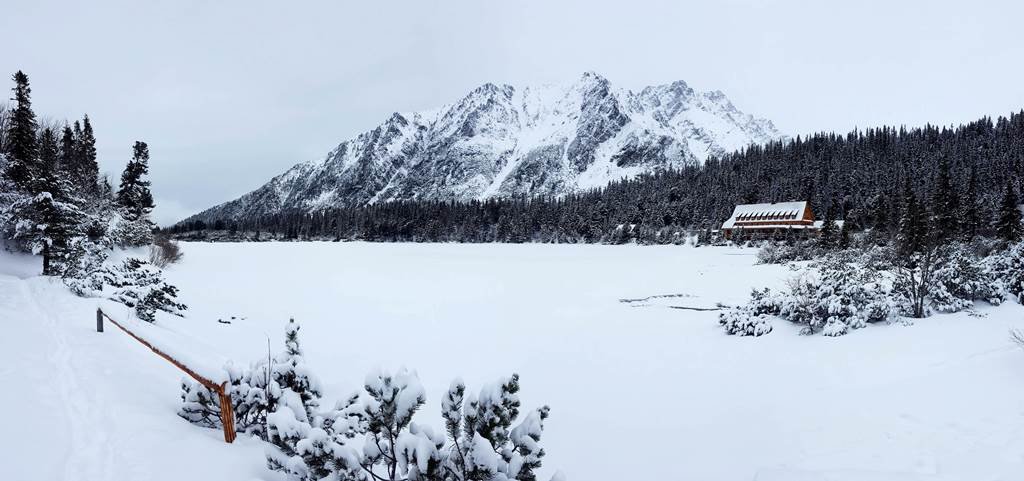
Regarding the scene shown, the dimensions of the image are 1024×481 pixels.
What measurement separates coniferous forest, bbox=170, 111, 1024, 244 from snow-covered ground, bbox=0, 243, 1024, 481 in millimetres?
67494

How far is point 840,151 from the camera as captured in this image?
12912 centimetres

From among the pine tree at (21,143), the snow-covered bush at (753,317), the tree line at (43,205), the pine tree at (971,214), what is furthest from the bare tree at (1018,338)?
the pine tree at (971,214)

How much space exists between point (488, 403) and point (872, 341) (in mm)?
12235

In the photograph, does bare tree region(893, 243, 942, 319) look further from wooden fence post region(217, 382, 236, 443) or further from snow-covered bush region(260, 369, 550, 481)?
wooden fence post region(217, 382, 236, 443)

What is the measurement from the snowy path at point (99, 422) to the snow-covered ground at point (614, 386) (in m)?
0.03

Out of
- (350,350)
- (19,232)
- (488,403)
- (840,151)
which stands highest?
(840,151)

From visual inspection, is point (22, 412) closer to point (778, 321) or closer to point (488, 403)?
point (488, 403)

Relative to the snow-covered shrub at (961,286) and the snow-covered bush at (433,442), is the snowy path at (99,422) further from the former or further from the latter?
the snow-covered shrub at (961,286)

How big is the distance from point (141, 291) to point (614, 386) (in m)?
17.5

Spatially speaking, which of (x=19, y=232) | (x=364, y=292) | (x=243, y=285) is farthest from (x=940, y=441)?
(x=19, y=232)

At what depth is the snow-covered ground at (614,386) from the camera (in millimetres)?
5902

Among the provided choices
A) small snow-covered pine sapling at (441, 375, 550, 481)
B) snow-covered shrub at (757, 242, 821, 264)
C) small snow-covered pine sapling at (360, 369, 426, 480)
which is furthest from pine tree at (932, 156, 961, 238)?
small snow-covered pine sapling at (360, 369, 426, 480)

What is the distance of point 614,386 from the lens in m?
11.2

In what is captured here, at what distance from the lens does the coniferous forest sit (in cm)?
8825
